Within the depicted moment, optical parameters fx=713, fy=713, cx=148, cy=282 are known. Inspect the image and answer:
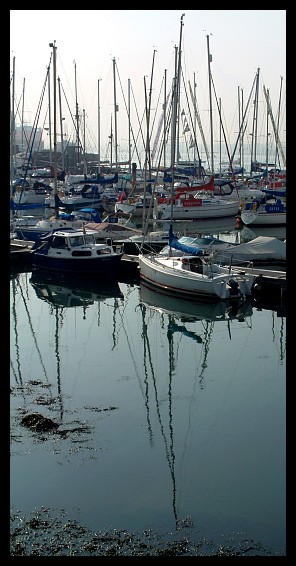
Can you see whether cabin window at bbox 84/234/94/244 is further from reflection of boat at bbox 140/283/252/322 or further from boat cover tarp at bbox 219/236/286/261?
boat cover tarp at bbox 219/236/286/261

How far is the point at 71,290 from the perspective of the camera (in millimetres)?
29625

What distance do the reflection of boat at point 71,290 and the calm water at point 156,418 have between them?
209 cm

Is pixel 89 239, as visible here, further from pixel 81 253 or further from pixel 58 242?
pixel 58 242

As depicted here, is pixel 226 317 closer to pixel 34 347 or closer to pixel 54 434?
pixel 34 347

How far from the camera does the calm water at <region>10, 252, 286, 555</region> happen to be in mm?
10367

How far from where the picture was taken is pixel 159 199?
1828 inches

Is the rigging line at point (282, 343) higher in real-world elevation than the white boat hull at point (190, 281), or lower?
lower

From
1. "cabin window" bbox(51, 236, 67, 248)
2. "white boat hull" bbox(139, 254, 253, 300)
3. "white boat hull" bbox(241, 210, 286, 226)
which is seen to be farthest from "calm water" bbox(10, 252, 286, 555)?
"white boat hull" bbox(241, 210, 286, 226)

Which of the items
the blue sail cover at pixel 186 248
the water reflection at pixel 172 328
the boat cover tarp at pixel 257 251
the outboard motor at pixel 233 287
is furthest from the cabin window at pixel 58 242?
the outboard motor at pixel 233 287

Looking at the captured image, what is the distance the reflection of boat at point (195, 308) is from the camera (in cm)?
2442

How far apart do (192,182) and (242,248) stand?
30.2 m

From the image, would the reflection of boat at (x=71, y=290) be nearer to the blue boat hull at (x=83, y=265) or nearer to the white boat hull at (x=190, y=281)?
the blue boat hull at (x=83, y=265)

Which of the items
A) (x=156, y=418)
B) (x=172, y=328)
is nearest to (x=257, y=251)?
(x=172, y=328)

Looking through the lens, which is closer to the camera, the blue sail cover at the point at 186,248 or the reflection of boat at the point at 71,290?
the blue sail cover at the point at 186,248
